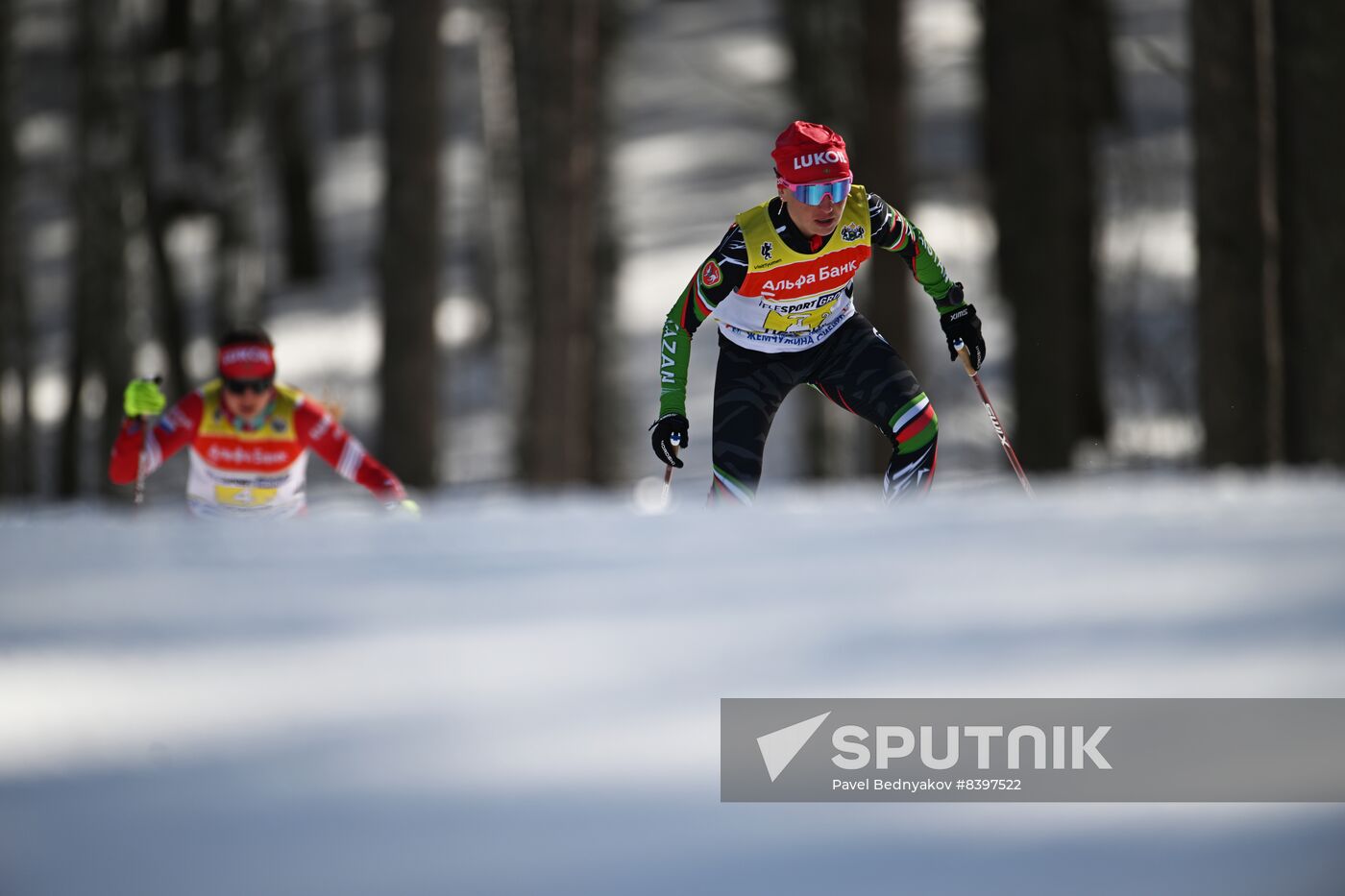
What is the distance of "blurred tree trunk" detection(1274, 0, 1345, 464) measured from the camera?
6770mm

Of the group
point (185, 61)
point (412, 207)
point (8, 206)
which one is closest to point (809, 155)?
point (412, 207)

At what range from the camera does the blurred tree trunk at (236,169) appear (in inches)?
691

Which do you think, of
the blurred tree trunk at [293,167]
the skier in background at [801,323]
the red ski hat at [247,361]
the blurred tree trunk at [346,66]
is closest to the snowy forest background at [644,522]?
the blurred tree trunk at [293,167]

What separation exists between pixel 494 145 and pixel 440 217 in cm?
594

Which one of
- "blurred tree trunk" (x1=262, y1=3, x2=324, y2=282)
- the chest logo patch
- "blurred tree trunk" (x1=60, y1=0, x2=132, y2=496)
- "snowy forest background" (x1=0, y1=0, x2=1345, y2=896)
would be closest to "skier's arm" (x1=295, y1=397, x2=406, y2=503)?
"snowy forest background" (x1=0, y1=0, x2=1345, y2=896)

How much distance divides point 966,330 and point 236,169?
14.4 metres

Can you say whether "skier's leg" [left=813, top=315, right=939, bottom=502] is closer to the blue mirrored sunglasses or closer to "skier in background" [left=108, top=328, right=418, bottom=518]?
the blue mirrored sunglasses

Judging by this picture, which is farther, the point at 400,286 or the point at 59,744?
the point at 400,286

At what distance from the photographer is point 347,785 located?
6.15 ft

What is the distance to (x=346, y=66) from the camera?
2720cm

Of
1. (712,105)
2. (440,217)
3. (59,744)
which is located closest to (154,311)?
(712,105)

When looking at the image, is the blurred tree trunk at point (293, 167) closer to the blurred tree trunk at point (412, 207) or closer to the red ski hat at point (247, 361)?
the blurred tree trunk at point (412, 207)

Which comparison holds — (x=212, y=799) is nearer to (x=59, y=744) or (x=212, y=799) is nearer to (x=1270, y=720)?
(x=59, y=744)

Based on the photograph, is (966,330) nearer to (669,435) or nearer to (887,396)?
(887,396)
